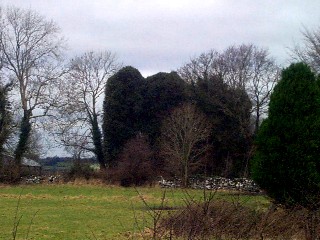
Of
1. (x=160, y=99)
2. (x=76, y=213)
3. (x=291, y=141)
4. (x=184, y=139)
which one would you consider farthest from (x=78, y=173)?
(x=291, y=141)

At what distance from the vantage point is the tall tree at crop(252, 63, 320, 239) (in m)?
13.5

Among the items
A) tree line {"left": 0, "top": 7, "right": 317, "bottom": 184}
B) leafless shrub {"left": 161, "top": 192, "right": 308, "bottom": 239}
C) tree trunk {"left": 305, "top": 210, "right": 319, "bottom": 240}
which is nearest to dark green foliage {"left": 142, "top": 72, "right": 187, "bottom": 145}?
tree line {"left": 0, "top": 7, "right": 317, "bottom": 184}

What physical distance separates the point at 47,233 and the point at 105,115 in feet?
80.5

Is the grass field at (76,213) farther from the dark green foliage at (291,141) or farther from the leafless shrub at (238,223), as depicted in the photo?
the dark green foliage at (291,141)

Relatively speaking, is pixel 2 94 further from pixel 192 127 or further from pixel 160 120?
pixel 192 127

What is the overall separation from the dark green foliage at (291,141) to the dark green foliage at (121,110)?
73.6ft

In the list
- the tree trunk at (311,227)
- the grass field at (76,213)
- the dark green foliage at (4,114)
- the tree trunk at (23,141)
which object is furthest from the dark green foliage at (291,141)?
the dark green foliage at (4,114)

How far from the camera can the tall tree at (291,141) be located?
13469mm

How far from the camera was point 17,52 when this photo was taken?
122ft

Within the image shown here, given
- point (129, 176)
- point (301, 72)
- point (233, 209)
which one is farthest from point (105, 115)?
point (233, 209)

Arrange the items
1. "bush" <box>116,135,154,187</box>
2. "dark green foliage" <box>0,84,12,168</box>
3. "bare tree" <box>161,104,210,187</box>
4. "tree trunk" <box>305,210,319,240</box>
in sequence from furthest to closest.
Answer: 1. "dark green foliage" <box>0,84,12,168</box>
2. "bare tree" <box>161,104,210,187</box>
3. "bush" <box>116,135,154,187</box>
4. "tree trunk" <box>305,210,319,240</box>

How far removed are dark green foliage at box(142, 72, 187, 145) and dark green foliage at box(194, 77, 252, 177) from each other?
1.30m

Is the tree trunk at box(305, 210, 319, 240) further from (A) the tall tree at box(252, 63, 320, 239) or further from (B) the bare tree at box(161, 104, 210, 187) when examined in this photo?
(B) the bare tree at box(161, 104, 210, 187)

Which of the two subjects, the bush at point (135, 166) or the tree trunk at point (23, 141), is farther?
the tree trunk at point (23, 141)
